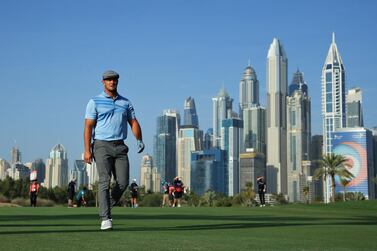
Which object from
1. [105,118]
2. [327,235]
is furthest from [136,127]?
[327,235]

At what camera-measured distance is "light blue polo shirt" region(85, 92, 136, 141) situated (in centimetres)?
930

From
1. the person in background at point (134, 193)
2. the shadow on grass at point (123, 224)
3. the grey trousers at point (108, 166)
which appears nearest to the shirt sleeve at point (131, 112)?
the grey trousers at point (108, 166)

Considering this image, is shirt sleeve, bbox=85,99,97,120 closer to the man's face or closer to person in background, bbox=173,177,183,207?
the man's face

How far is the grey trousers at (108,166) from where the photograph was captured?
9.16m

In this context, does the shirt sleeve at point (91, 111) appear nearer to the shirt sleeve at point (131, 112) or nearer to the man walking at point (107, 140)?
the man walking at point (107, 140)

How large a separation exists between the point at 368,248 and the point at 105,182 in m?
3.53

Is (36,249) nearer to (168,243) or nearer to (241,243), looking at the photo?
(168,243)

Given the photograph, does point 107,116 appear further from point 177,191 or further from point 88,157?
point 177,191

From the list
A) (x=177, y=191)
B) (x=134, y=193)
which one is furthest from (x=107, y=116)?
(x=134, y=193)

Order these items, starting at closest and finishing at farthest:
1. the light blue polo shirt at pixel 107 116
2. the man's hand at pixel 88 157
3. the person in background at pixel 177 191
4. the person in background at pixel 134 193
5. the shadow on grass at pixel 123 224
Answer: the man's hand at pixel 88 157, the light blue polo shirt at pixel 107 116, the shadow on grass at pixel 123 224, the person in background at pixel 177 191, the person in background at pixel 134 193

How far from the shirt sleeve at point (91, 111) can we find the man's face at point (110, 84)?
0.88 feet

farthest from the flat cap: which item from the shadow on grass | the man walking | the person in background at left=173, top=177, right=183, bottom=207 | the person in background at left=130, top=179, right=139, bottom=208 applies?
the person in background at left=130, top=179, right=139, bottom=208

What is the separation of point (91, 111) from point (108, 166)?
0.77 meters

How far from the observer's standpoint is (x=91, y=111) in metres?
9.30
